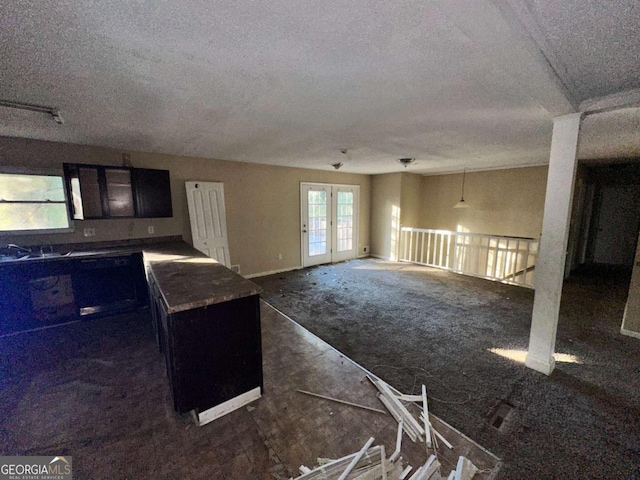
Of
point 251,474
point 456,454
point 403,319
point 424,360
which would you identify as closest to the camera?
point 251,474

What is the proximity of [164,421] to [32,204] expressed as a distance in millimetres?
3451

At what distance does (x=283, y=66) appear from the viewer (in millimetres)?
1538

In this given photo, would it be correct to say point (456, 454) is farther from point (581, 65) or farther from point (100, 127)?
point (100, 127)

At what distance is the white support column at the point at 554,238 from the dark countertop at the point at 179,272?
247 centimetres

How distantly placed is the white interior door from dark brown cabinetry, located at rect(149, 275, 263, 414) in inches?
111

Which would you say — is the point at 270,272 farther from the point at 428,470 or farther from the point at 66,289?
the point at 428,470

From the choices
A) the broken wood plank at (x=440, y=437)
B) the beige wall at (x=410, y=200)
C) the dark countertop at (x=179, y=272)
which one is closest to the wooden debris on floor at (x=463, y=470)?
the broken wood plank at (x=440, y=437)

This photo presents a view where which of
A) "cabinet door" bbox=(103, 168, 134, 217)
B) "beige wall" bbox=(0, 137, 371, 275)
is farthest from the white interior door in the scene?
"cabinet door" bbox=(103, 168, 134, 217)

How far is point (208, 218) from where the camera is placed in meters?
4.53

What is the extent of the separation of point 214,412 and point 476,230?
23.5 feet

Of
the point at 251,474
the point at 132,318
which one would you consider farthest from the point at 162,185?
the point at 251,474

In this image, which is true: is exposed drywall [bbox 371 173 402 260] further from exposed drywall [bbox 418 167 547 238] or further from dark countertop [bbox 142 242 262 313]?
dark countertop [bbox 142 242 262 313]

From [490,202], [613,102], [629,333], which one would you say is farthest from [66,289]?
[490,202]

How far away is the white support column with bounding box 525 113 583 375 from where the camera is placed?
82.1 inches
